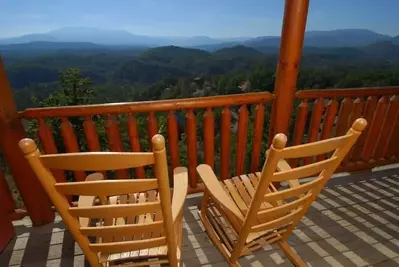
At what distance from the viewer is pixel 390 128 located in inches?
99.3

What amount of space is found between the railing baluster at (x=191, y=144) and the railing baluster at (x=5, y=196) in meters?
1.32

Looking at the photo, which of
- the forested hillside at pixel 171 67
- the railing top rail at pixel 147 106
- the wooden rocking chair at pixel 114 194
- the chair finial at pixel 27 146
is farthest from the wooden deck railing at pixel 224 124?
the forested hillside at pixel 171 67

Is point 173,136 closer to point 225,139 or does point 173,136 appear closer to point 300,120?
point 225,139

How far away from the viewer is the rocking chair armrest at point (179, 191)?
119 cm

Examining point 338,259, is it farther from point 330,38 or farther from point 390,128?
point 330,38

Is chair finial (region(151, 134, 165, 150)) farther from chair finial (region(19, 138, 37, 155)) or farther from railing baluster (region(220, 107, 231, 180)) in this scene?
railing baluster (region(220, 107, 231, 180))

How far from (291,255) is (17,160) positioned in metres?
1.97

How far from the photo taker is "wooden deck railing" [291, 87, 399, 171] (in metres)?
2.16

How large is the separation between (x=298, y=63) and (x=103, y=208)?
1.65 m

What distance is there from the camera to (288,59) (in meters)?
1.85

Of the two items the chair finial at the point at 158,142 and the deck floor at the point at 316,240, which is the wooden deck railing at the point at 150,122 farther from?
the chair finial at the point at 158,142

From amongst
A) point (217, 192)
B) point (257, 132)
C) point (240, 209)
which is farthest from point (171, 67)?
point (217, 192)

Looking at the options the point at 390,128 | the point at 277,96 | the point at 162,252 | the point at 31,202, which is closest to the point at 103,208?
the point at 162,252

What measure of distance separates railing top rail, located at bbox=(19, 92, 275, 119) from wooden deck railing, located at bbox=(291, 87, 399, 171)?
0.46 metres
